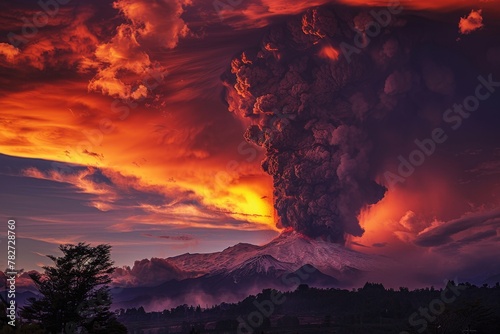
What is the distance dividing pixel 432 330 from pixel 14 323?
86.6 metres

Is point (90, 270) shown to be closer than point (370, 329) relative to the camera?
Yes

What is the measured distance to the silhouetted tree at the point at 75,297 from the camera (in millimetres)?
64688

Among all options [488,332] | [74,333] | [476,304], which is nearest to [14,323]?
[74,333]

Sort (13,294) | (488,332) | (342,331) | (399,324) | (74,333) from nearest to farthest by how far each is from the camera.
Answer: (13,294) → (74,333) → (488,332) → (399,324) → (342,331)

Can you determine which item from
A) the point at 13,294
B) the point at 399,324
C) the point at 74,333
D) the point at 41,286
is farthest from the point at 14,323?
the point at 399,324

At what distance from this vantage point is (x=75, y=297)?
225 ft

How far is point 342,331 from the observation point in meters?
195

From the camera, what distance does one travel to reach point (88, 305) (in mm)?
67500

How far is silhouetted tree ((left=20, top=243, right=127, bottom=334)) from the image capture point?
64688mm

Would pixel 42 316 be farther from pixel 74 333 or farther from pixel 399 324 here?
pixel 399 324

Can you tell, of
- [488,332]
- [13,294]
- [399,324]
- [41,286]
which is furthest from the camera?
[399,324]

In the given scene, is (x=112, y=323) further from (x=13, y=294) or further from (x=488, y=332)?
(x=488, y=332)

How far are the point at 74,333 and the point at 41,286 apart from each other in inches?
332

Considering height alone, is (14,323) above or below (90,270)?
below
